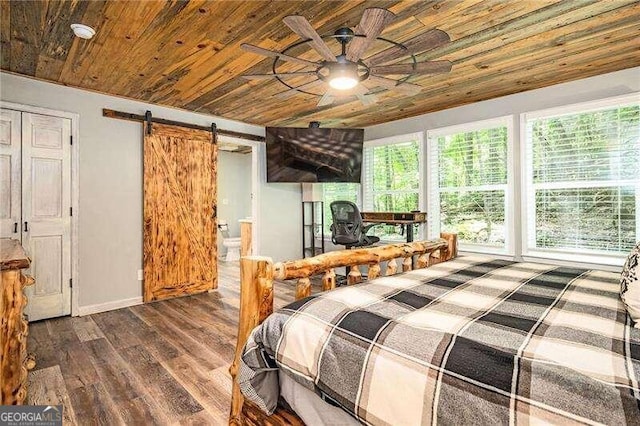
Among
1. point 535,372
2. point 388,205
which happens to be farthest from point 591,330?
point 388,205

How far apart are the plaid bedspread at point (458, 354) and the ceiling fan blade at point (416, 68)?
142cm

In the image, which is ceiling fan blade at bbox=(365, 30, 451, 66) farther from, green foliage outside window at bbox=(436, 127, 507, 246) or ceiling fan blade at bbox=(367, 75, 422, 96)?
green foliage outside window at bbox=(436, 127, 507, 246)

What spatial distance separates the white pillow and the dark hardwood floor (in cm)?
187

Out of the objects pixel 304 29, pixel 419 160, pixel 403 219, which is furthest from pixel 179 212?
pixel 419 160

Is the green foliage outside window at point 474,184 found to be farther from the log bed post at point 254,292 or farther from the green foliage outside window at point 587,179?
the log bed post at point 254,292

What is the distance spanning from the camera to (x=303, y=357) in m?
1.12

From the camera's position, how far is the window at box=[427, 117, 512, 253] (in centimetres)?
377

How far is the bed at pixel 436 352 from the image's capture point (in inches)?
29.6

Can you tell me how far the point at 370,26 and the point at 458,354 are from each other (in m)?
1.56

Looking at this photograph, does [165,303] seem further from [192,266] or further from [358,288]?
[358,288]

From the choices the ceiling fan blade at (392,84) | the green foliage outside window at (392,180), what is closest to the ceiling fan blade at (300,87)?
the ceiling fan blade at (392,84)

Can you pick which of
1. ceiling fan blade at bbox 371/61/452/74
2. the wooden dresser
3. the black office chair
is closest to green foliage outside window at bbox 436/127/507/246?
the black office chair

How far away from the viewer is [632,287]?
45.3 inches

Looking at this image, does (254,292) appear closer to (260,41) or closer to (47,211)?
(260,41)
